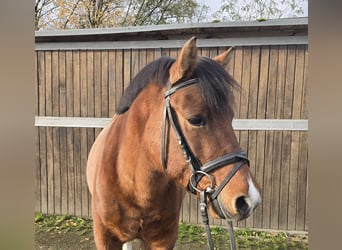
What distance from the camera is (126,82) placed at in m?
1.64

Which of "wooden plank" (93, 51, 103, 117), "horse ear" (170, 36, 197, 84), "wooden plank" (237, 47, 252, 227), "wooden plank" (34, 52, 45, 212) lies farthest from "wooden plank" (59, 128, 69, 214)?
"horse ear" (170, 36, 197, 84)

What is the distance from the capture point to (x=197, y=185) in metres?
0.65

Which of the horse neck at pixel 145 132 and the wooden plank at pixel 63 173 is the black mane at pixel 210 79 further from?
the wooden plank at pixel 63 173

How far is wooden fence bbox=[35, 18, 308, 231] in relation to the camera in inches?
58.1

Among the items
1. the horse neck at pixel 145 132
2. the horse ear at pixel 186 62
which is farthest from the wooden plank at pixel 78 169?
the horse ear at pixel 186 62

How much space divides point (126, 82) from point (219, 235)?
1022 millimetres

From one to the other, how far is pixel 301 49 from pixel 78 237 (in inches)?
60.0

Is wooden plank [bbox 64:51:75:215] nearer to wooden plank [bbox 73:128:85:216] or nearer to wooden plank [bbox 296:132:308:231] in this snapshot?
wooden plank [bbox 73:128:85:216]

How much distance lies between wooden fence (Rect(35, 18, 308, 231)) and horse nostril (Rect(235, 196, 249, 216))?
103 cm

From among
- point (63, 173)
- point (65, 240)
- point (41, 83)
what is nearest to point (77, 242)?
point (65, 240)

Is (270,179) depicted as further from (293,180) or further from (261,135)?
(261,135)

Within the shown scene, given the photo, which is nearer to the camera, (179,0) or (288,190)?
(179,0)
